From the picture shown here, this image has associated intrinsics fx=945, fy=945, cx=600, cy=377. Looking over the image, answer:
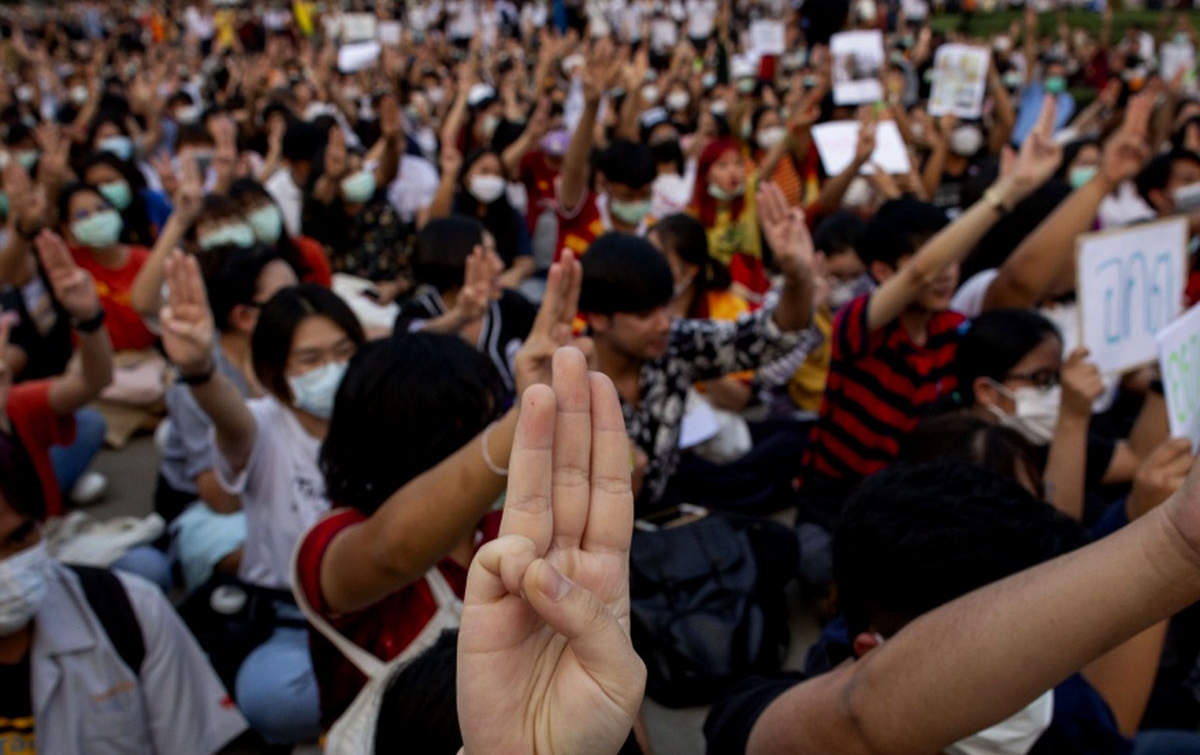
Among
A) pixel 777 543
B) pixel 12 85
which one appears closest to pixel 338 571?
pixel 777 543

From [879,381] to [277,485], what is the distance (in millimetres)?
1856

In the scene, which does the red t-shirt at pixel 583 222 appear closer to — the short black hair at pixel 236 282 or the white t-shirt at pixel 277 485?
the short black hair at pixel 236 282

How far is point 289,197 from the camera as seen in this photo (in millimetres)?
6031

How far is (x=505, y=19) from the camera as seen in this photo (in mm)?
15930

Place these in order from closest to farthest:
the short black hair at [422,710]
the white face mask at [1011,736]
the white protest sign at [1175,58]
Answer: the short black hair at [422,710] → the white face mask at [1011,736] → the white protest sign at [1175,58]

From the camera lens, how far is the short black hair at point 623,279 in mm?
2633

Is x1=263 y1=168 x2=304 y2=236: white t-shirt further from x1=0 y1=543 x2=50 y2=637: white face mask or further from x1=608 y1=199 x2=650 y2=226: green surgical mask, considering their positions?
x1=0 y1=543 x2=50 y2=637: white face mask


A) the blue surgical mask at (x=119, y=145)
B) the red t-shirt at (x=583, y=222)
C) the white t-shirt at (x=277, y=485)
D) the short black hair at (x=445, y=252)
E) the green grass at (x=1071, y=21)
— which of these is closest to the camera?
the white t-shirt at (x=277, y=485)

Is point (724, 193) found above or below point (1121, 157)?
below

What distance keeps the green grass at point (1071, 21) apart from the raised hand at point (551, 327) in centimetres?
1594

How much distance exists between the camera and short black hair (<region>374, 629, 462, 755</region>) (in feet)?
3.88

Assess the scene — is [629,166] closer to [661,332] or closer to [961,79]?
[661,332]

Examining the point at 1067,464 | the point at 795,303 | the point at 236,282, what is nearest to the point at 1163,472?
the point at 1067,464

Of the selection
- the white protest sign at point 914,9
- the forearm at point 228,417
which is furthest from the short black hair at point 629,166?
the white protest sign at point 914,9
